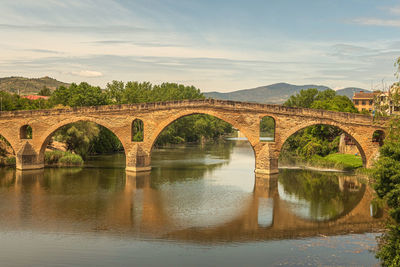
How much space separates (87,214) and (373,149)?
71.1ft

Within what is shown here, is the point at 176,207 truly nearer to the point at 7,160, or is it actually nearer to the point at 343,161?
the point at 343,161

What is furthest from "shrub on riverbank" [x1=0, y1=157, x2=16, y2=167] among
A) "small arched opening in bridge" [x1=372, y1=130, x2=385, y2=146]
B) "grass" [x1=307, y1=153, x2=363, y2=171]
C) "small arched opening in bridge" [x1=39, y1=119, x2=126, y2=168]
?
"small arched opening in bridge" [x1=372, y1=130, x2=385, y2=146]

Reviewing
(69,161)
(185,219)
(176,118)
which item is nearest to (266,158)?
(176,118)

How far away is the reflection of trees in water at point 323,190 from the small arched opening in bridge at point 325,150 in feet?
11.4

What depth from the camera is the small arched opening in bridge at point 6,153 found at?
113ft

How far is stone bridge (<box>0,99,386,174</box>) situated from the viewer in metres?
30.3

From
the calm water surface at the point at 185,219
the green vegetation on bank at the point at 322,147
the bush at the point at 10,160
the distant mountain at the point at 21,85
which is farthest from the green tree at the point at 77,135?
the distant mountain at the point at 21,85

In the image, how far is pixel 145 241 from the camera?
15398 millimetres

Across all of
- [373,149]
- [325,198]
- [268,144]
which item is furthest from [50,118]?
[373,149]

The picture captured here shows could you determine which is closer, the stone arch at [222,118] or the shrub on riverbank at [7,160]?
the stone arch at [222,118]

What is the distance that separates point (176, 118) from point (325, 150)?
16.7 meters

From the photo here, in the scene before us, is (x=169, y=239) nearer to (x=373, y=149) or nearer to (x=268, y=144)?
(x=268, y=144)

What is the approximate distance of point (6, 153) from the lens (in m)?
35.3

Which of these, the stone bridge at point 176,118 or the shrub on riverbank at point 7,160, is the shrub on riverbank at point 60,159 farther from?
the shrub on riverbank at point 7,160
